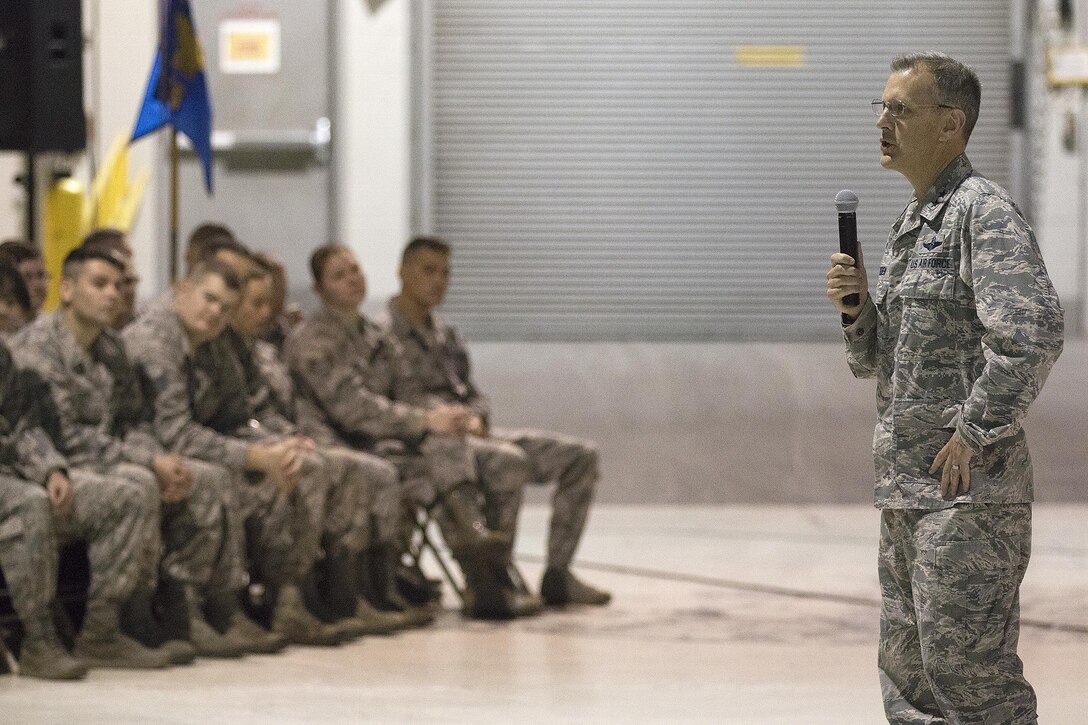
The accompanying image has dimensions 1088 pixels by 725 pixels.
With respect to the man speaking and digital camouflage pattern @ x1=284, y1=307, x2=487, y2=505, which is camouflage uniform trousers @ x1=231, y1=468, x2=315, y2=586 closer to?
digital camouflage pattern @ x1=284, y1=307, x2=487, y2=505

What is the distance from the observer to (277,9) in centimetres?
1217

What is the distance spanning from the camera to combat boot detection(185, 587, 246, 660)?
632 cm

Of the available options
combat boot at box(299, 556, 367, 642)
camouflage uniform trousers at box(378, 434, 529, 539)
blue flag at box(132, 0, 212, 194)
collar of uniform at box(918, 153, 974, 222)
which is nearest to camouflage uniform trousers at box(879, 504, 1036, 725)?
collar of uniform at box(918, 153, 974, 222)

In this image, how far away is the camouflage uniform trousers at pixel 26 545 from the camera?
582 centimetres

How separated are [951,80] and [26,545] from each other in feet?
11.0

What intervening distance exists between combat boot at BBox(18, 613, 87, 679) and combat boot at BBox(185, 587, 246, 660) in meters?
0.50

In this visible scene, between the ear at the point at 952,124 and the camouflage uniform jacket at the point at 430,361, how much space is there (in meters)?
3.97

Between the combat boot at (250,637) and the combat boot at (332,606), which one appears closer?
the combat boot at (250,637)

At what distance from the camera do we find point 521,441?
7.89m

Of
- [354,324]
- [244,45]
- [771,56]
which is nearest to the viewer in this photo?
[354,324]

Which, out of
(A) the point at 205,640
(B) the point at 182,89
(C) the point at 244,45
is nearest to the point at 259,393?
(A) the point at 205,640

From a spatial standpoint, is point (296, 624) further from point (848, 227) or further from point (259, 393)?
point (848, 227)

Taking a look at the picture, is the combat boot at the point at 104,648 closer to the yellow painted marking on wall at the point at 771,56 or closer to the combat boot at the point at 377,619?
the combat boot at the point at 377,619

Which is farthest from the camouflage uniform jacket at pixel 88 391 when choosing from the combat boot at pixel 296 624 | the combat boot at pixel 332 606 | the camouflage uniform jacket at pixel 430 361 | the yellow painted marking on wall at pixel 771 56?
the yellow painted marking on wall at pixel 771 56
